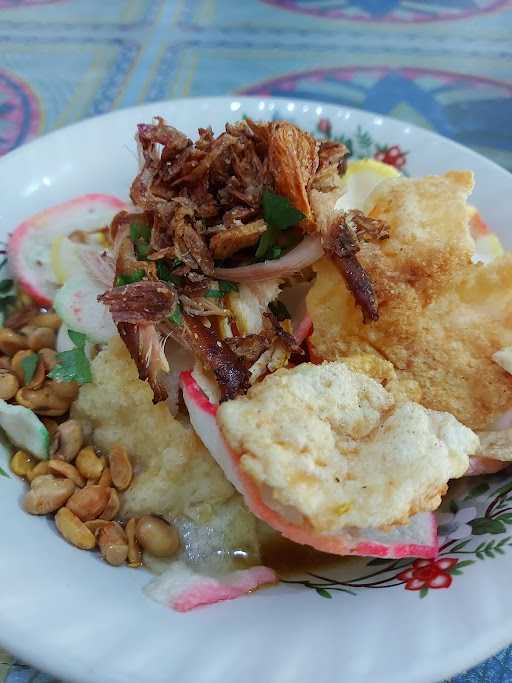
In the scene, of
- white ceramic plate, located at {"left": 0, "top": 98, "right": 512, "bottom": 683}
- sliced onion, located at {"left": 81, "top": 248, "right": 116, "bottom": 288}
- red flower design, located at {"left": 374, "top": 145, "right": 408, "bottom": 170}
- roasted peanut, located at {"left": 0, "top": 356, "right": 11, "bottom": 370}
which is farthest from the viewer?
red flower design, located at {"left": 374, "top": 145, "right": 408, "bottom": 170}

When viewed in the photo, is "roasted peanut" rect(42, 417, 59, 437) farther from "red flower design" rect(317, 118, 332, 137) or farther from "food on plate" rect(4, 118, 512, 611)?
"red flower design" rect(317, 118, 332, 137)

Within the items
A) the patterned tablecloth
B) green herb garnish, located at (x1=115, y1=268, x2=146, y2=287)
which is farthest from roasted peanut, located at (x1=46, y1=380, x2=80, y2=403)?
the patterned tablecloth

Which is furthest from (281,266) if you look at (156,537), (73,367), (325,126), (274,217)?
(325,126)

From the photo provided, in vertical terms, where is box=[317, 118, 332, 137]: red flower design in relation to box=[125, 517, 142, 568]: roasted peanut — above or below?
above

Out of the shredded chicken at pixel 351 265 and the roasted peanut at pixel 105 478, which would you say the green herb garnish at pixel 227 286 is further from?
the roasted peanut at pixel 105 478

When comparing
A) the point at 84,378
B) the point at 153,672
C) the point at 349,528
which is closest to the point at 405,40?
the point at 84,378

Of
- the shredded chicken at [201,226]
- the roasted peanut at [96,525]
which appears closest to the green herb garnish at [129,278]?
the shredded chicken at [201,226]

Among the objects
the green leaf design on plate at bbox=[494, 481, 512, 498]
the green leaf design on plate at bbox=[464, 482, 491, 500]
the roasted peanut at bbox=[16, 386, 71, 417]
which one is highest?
the roasted peanut at bbox=[16, 386, 71, 417]
